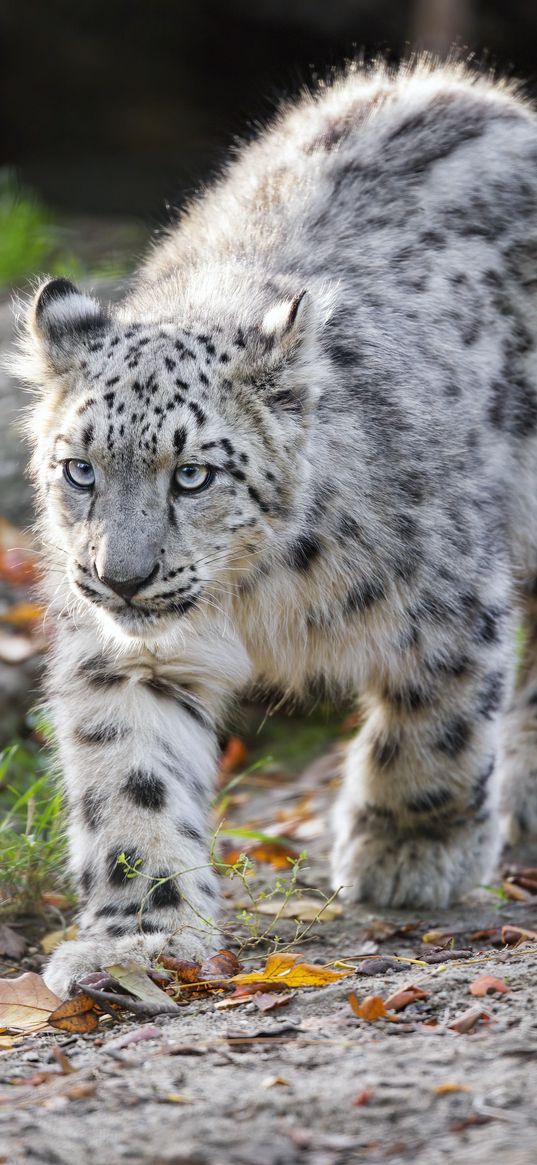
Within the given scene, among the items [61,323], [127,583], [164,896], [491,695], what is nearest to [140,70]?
[61,323]

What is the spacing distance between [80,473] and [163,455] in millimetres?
343

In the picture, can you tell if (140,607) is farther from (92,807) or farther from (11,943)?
(11,943)

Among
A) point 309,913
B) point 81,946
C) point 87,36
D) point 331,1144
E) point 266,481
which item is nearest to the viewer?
point 331,1144

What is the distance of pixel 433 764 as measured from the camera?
550cm

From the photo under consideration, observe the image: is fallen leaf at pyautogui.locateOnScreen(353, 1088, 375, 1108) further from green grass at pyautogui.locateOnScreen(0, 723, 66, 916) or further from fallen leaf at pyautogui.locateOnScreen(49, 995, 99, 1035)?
green grass at pyautogui.locateOnScreen(0, 723, 66, 916)

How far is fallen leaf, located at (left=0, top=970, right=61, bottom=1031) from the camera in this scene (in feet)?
13.5

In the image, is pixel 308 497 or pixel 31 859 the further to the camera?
pixel 31 859

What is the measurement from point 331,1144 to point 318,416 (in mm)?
2729

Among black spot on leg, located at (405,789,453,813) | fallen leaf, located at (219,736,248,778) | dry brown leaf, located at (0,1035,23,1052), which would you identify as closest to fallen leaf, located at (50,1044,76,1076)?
dry brown leaf, located at (0,1035,23,1052)

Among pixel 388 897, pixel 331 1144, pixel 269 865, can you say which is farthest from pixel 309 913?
pixel 331 1144

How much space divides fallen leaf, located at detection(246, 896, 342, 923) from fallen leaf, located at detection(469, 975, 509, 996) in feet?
4.66

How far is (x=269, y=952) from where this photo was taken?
15.9 ft

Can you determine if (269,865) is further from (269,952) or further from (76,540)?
(76,540)

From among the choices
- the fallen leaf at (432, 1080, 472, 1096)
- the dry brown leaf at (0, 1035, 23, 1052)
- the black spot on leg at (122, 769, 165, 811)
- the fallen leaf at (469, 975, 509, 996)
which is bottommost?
the dry brown leaf at (0, 1035, 23, 1052)
